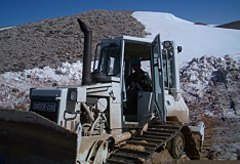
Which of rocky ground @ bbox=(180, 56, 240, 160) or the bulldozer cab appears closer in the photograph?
the bulldozer cab

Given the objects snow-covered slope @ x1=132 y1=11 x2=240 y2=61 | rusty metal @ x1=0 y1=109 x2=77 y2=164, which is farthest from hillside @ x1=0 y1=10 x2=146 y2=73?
rusty metal @ x1=0 y1=109 x2=77 y2=164

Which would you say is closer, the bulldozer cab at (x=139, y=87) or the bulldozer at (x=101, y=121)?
the bulldozer at (x=101, y=121)

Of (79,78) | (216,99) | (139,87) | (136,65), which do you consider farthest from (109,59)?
(79,78)

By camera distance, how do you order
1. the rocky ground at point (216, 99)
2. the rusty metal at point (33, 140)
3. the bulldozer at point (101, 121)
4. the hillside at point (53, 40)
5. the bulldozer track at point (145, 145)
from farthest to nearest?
the hillside at point (53, 40)
the rocky ground at point (216, 99)
the bulldozer track at point (145, 145)
the bulldozer at point (101, 121)
the rusty metal at point (33, 140)

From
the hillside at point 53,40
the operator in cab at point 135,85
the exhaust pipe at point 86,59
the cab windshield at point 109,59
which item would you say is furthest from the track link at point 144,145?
the hillside at point 53,40

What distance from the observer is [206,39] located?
93.8 ft

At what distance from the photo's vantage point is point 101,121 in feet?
15.0

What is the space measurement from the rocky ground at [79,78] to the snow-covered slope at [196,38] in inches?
166

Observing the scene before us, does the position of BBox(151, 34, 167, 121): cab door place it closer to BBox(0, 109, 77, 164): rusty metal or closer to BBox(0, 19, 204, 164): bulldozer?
BBox(0, 19, 204, 164): bulldozer

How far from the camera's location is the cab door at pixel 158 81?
203 inches

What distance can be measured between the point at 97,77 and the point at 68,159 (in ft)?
5.69

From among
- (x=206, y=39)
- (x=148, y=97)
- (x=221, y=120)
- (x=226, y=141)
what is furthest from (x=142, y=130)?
(x=206, y=39)

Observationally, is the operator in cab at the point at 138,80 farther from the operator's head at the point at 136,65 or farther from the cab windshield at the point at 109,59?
the cab windshield at the point at 109,59

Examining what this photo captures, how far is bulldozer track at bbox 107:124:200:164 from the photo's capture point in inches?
165
